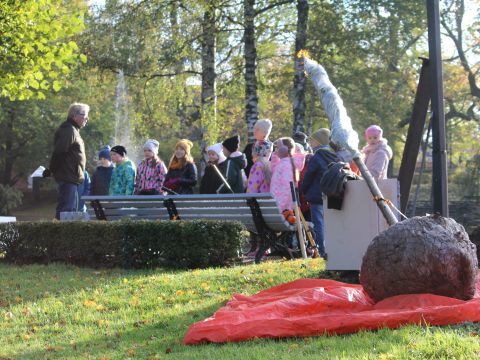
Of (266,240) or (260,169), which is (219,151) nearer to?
(260,169)

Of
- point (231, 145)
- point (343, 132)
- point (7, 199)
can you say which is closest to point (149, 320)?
point (343, 132)

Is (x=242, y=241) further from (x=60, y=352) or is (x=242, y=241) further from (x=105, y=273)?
(x=60, y=352)

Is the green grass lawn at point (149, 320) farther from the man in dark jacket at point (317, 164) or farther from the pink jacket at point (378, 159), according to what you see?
the pink jacket at point (378, 159)

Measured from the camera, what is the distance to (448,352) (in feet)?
16.6

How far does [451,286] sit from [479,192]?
2581 cm

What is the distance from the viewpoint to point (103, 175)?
16.6 meters

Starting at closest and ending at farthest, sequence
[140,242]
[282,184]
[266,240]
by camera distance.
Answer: [140,242]
[266,240]
[282,184]

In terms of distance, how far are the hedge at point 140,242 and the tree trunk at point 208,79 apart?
1034 cm

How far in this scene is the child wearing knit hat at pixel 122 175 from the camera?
14.9m

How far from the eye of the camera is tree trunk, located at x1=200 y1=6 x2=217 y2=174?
21.6 meters

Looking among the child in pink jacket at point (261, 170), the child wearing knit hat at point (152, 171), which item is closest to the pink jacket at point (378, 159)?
the child in pink jacket at point (261, 170)

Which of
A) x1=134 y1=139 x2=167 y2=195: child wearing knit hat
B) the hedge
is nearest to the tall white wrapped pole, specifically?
the hedge

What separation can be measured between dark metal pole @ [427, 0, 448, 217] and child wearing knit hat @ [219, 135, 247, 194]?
4993 mm

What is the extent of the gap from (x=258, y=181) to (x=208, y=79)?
972cm
